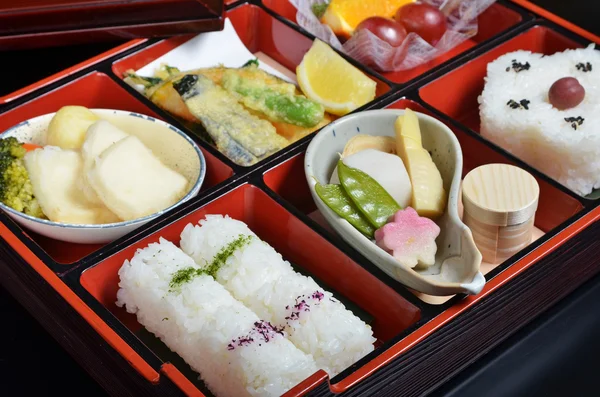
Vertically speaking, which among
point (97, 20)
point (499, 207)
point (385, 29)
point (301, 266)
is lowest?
point (301, 266)

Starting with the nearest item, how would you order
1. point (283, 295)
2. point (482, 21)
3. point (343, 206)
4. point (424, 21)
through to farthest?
A: point (283, 295) < point (343, 206) < point (424, 21) < point (482, 21)

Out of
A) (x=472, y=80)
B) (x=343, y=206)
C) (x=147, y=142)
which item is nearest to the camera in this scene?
(x=343, y=206)

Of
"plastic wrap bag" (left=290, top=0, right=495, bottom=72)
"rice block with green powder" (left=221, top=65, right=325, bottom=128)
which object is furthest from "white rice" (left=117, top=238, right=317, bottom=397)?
"plastic wrap bag" (left=290, top=0, right=495, bottom=72)

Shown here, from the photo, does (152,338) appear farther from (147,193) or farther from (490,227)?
(490,227)

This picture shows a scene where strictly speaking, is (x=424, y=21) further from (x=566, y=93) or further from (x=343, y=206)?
(x=343, y=206)

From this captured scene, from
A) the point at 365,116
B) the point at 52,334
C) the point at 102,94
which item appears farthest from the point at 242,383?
the point at 102,94

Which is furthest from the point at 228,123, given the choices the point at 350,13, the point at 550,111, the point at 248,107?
the point at 550,111

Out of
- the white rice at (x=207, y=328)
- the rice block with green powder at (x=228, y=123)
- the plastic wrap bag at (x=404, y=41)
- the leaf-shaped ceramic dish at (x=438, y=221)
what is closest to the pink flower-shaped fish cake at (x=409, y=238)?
the leaf-shaped ceramic dish at (x=438, y=221)
